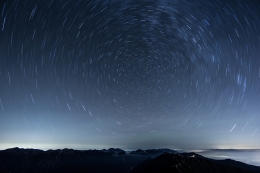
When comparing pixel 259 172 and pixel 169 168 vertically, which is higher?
pixel 169 168

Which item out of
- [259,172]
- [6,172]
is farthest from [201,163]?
[6,172]

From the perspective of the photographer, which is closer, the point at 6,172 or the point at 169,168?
the point at 169,168

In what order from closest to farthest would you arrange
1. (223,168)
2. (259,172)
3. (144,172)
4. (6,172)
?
(223,168)
(144,172)
(259,172)
(6,172)

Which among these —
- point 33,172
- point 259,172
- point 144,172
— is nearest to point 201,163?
point 144,172

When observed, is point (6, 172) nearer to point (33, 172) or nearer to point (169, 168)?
point (33, 172)

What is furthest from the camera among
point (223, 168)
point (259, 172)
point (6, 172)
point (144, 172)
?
point (6, 172)

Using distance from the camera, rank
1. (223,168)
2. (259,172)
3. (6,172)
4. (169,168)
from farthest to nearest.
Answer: (6,172) < (259,172) < (223,168) < (169,168)

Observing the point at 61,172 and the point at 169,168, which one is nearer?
the point at 169,168

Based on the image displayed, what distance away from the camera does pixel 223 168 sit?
132 m

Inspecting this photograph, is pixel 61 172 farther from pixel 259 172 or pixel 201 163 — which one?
pixel 259 172

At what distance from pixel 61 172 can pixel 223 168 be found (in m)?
165

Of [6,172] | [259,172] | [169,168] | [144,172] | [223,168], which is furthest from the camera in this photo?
[6,172]

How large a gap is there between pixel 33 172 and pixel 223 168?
19276 cm

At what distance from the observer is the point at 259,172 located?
177375 mm
